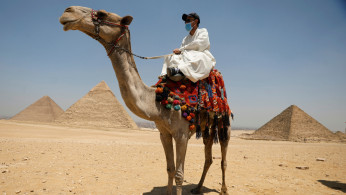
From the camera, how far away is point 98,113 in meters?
61.9

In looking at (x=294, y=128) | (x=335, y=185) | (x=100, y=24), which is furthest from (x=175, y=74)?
(x=294, y=128)

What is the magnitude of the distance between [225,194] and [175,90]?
2354 millimetres

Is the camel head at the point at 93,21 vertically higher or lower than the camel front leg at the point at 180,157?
higher

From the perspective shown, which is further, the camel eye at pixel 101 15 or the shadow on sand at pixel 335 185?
the shadow on sand at pixel 335 185

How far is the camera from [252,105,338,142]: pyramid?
36125mm

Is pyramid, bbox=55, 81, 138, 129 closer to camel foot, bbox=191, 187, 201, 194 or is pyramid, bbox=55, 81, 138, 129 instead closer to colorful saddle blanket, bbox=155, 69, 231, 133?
camel foot, bbox=191, 187, 201, 194

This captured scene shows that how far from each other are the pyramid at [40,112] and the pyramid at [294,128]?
2485 inches

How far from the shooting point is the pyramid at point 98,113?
193ft

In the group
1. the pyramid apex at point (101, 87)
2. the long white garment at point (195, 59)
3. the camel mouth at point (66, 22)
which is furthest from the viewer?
the pyramid apex at point (101, 87)

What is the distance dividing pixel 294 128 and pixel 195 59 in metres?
40.3

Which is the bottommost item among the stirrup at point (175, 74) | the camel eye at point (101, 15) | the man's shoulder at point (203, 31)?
the stirrup at point (175, 74)

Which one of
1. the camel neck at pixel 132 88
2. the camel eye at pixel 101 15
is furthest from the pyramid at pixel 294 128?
the camel eye at pixel 101 15

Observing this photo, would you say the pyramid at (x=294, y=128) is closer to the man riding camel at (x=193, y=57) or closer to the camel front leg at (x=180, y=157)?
the man riding camel at (x=193, y=57)

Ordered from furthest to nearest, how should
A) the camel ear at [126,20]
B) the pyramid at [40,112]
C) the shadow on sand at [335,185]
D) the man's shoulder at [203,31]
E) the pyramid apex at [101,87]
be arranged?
the pyramid at [40,112] → the pyramid apex at [101,87] → the shadow on sand at [335,185] → the man's shoulder at [203,31] → the camel ear at [126,20]
